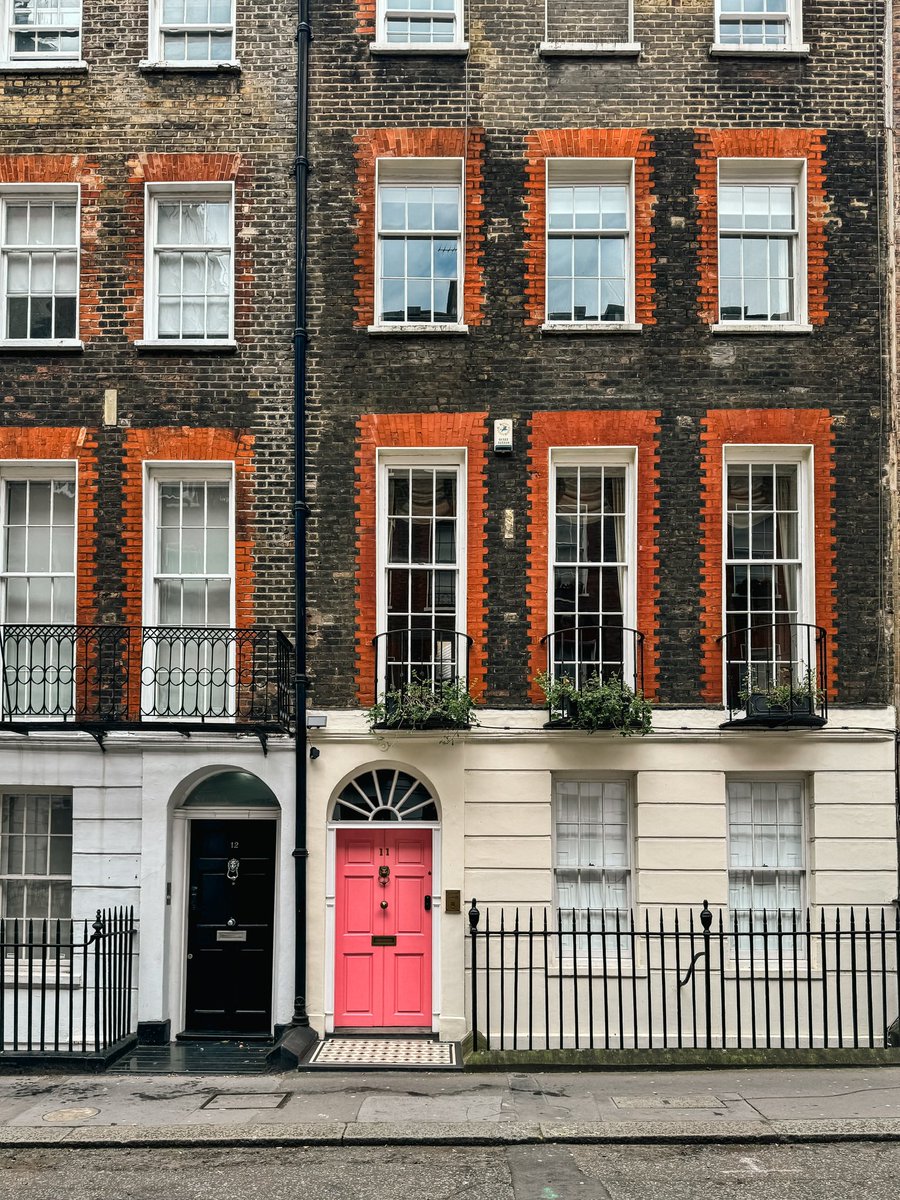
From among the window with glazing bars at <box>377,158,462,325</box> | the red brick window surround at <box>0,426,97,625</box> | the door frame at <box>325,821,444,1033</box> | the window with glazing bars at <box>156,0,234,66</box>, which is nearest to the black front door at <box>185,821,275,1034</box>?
the door frame at <box>325,821,444,1033</box>

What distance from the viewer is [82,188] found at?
15305mm

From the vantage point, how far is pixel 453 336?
1509 centimetres

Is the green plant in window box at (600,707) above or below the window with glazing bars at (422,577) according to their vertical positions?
below

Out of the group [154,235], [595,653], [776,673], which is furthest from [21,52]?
[776,673]

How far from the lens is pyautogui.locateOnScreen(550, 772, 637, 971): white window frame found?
14.6 m

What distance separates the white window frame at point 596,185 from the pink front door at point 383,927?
598 centimetres

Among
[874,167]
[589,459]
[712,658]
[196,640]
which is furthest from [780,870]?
[874,167]

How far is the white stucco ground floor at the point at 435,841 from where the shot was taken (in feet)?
47.4

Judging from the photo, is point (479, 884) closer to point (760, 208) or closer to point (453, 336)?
point (453, 336)

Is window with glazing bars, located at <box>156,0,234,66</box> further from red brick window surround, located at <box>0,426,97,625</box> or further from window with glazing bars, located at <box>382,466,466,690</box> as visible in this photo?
window with glazing bars, located at <box>382,466,466,690</box>

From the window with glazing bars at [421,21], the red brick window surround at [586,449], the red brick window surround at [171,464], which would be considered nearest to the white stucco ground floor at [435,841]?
the red brick window surround at [586,449]

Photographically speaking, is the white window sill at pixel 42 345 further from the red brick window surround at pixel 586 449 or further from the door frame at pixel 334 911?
the door frame at pixel 334 911

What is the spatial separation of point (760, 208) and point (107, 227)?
749 centimetres

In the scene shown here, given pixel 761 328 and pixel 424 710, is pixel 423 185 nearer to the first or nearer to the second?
pixel 761 328
